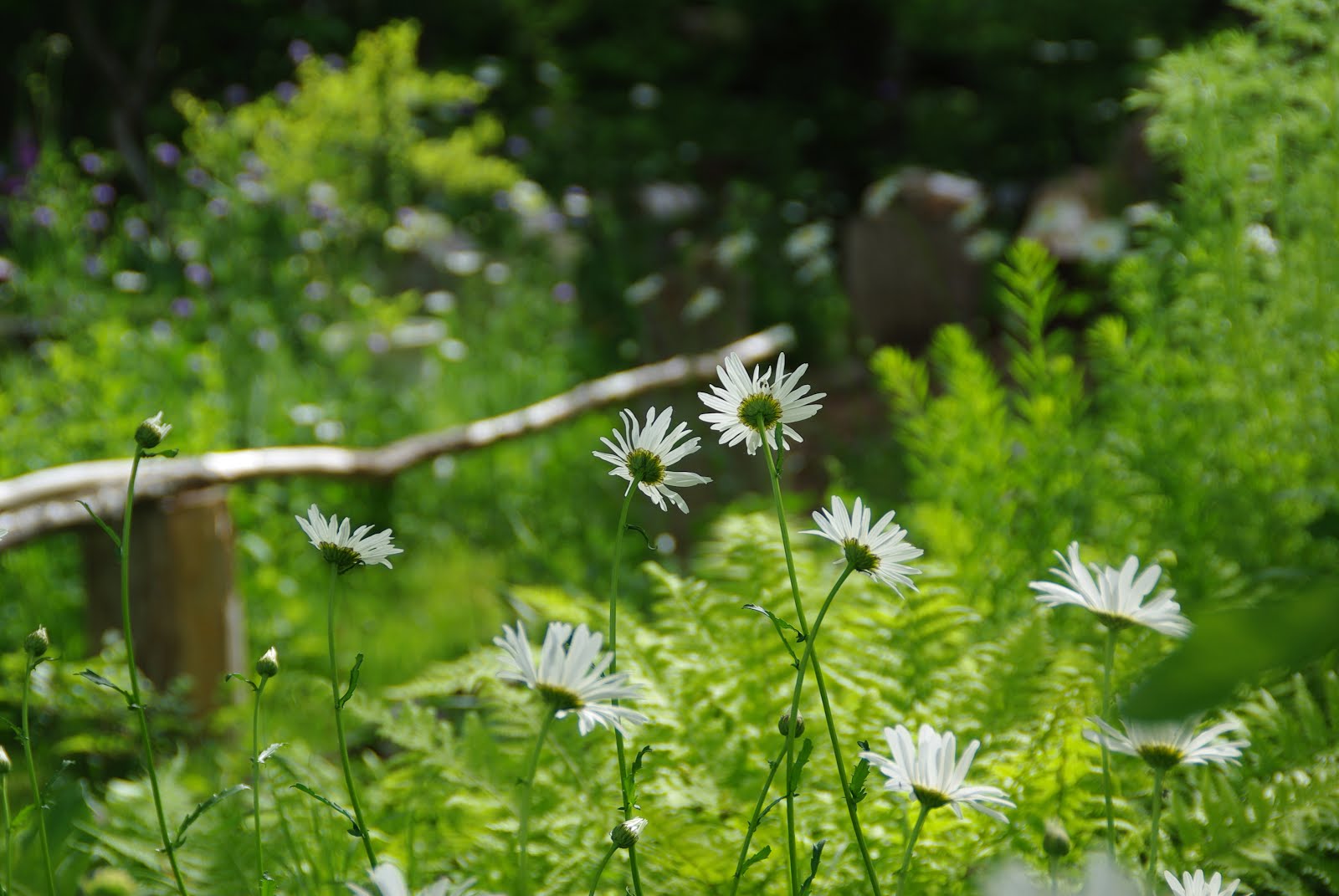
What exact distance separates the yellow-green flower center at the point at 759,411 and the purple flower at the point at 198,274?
4.65 meters

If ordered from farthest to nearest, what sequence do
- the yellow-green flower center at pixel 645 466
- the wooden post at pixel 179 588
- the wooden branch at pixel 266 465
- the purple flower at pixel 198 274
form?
the purple flower at pixel 198 274 → the wooden post at pixel 179 588 → the wooden branch at pixel 266 465 → the yellow-green flower center at pixel 645 466

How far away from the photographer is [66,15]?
8.07 meters

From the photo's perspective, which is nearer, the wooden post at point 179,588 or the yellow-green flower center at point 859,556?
the yellow-green flower center at point 859,556

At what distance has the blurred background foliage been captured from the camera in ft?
4.02

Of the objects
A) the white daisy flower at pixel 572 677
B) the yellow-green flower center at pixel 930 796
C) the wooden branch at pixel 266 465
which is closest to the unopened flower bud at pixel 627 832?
the white daisy flower at pixel 572 677

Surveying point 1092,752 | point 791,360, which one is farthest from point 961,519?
point 791,360

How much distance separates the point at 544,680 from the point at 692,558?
2.79 metres

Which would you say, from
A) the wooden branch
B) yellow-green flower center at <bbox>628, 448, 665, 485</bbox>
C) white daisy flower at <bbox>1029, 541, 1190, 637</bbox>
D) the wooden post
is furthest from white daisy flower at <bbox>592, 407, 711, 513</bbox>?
the wooden post

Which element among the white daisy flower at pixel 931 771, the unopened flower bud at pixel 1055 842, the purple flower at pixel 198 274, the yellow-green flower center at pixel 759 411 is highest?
the purple flower at pixel 198 274

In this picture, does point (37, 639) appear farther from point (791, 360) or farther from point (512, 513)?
point (791, 360)

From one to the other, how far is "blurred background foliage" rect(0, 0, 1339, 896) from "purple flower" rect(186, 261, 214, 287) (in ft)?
0.05

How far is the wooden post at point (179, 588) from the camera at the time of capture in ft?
7.77

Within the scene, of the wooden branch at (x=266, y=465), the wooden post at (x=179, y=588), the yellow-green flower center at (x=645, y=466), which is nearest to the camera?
the yellow-green flower center at (x=645, y=466)

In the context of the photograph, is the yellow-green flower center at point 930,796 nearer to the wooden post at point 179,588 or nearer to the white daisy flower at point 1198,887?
the white daisy flower at point 1198,887
